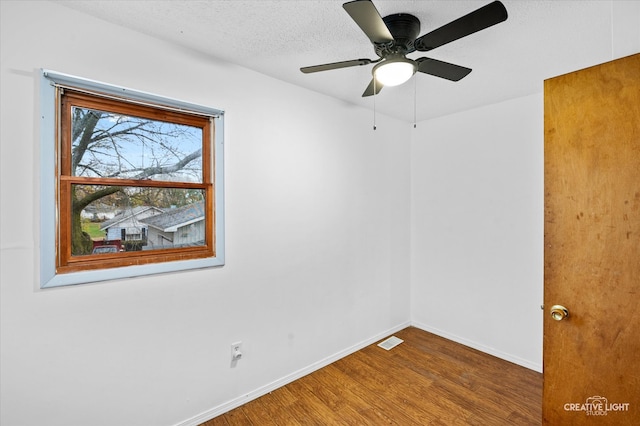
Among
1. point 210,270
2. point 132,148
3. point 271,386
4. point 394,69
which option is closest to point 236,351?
point 271,386

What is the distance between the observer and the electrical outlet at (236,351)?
2066 mm

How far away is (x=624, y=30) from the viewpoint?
1252mm

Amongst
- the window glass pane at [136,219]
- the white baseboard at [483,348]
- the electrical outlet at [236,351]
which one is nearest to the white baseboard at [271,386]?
the electrical outlet at [236,351]

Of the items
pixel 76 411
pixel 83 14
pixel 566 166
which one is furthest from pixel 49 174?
pixel 566 166

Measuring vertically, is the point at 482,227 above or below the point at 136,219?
below

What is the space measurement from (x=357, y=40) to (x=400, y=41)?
13.3 inches

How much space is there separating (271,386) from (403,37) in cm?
256

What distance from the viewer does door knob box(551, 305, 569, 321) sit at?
4.47 feet

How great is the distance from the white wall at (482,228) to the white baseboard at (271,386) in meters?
0.91

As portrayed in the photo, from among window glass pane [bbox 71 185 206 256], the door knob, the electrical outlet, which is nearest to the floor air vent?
the electrical outlet

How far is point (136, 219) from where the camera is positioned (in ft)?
5.74

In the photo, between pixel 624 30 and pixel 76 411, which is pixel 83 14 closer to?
pixel 76 411

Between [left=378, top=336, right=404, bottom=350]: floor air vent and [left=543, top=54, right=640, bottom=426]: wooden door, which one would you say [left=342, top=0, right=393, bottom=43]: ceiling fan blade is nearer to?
[left=543, top=54, right=640, bottom=426]: wooden door

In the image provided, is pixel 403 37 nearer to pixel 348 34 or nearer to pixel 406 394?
pixel 348 34
